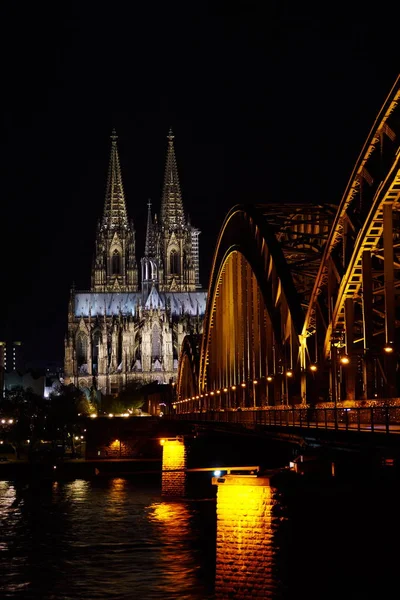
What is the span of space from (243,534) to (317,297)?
45.0 ft

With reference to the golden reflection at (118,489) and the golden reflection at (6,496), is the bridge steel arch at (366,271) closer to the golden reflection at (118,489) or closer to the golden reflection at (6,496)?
the golden reflection at (6,496)

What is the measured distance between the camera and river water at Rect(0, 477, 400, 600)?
75.7ft

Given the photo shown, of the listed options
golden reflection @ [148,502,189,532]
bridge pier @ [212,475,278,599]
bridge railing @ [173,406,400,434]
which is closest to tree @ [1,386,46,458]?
bridge railing @ [173,406,400,434]

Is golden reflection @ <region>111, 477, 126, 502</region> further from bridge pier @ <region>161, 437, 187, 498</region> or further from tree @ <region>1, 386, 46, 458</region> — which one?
tree @ <region>1, 386, 46, 458</region>

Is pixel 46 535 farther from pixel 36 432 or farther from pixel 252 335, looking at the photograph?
pixel 36 432

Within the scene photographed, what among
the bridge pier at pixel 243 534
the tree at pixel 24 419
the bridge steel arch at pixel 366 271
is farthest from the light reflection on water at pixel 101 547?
the tree at pixel 24 419

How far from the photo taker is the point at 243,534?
26828 mm

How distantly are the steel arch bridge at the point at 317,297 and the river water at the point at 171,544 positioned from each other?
5.16 metres

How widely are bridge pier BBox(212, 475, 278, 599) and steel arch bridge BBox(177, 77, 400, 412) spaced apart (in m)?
4.70

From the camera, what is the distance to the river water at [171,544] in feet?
75.7

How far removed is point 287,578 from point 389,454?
6.31 meters

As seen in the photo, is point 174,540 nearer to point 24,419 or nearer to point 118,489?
point 118,489

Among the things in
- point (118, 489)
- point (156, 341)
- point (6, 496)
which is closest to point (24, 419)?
point (118, 489)

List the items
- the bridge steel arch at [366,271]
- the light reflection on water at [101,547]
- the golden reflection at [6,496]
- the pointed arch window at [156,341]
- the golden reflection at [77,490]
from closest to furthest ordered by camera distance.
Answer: the bridge steel arch at [366,271], the light reflection on water at [101,547], the golden reflection at [6,496], the golden reflection at [77,490], the pointed arch window at [156,341]
